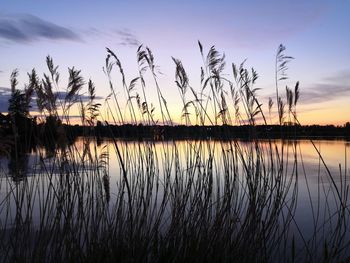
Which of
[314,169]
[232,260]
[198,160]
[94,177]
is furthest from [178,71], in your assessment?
[314,169]

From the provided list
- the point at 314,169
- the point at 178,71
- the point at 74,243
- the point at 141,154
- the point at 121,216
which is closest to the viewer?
the point at 74,243

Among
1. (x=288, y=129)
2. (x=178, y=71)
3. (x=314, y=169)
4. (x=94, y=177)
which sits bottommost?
(x=314, y=169)

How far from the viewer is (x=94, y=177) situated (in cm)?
387

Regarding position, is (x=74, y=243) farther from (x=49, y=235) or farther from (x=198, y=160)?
(x=198, y=160)

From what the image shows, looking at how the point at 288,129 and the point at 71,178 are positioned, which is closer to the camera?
the point at 71,178

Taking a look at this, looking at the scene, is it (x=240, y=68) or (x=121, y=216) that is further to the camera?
(x=240, y=68)

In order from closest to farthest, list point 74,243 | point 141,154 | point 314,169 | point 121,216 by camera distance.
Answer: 1. point 74,243
2. point 121,216
3. point 141,154
4. point 314,169

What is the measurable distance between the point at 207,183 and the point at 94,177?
41.8 inches

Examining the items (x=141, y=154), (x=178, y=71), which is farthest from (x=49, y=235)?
(x=178, y=71)

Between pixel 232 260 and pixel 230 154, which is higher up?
pixel 230 154

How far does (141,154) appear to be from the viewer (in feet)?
13.2

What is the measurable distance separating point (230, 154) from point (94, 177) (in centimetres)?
134

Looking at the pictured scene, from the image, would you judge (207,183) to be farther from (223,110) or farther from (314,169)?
(314,169)

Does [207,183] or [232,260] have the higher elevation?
[207,183]
